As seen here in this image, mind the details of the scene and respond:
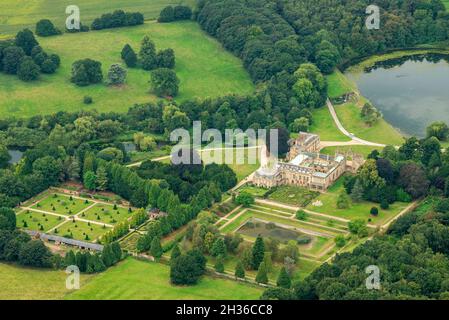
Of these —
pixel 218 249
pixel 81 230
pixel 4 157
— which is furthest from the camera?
pixel 4 157

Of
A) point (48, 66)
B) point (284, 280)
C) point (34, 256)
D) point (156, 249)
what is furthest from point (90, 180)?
point (48, 66)

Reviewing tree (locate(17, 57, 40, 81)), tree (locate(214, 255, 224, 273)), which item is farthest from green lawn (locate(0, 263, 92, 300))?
tree (locate(17, 57, 40, 81))

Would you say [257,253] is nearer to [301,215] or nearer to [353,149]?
[301,215]

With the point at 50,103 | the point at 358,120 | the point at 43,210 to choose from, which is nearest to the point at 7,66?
the point at 50,103

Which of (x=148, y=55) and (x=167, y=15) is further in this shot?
(x=167, y=15)

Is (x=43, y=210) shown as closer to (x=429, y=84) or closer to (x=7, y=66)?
(x=7, y=66)

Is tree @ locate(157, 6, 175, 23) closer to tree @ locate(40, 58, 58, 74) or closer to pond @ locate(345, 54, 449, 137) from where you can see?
tree @ locate(40, 58, 58, 74)
